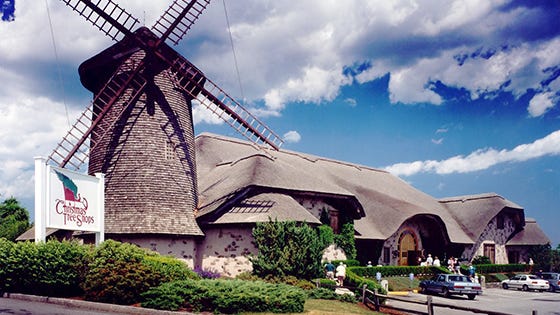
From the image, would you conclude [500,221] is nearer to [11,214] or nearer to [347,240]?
[347,240]

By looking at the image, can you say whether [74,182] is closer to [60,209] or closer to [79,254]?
[60,209]

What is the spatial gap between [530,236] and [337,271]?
1250 inches

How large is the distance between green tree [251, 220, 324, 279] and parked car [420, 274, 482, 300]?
8.48 meters

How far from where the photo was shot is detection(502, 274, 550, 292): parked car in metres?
38.3

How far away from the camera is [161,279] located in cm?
1844

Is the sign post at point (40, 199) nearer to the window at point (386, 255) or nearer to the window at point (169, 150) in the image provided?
the window at point (169, 150)

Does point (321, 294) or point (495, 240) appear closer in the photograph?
point (321, 294)

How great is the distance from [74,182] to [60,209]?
140 centimetres

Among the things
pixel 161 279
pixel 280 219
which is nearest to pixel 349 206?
pixel 280 219

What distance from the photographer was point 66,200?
67.9 ft

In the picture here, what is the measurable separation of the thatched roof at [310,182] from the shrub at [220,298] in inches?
447

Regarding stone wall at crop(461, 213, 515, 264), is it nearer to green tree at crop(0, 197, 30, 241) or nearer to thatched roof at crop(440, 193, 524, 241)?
thatched roof at crop(440, 193, 524, 241)

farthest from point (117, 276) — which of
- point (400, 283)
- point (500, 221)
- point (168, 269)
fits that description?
point (500, 221)

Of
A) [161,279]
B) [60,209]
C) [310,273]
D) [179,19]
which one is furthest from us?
[179,19]
